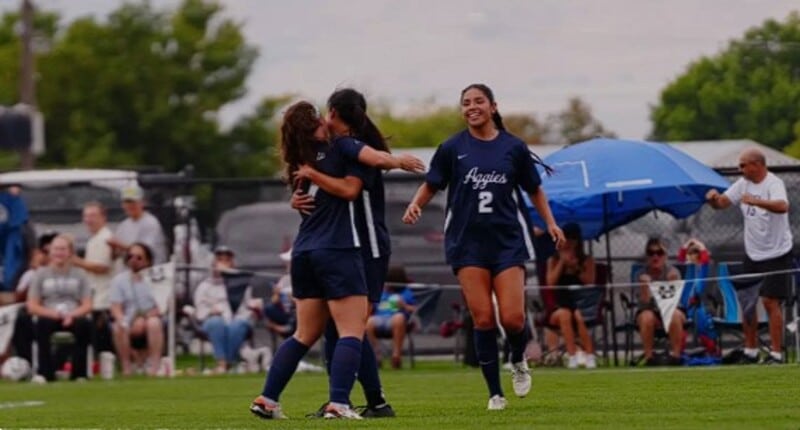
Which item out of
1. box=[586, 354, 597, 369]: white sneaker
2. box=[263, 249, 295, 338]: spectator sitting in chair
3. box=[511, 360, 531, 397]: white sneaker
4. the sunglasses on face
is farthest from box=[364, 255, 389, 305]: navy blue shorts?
box=[263, 249, 295, 338]: spectator sitting in chair

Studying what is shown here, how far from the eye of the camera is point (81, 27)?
191 feet

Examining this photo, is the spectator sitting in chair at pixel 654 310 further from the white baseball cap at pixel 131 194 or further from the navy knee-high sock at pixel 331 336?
the navy knee-high sock at pixel 331 336

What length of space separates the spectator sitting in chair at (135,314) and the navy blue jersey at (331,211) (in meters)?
10.5

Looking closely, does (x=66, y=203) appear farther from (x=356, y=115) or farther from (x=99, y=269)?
(x=356, y=115)

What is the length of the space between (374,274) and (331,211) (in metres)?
0.52

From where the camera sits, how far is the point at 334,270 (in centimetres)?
1204

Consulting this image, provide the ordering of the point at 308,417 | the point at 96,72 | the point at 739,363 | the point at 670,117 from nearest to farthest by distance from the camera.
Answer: the point at 308,417 < the point at 739,363 < the point at 670,117 < the point at 96,72

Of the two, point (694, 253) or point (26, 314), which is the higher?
point (694, 253)

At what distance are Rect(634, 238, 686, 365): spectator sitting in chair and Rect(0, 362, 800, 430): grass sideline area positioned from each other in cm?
130

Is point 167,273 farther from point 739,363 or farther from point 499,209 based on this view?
point 499,209

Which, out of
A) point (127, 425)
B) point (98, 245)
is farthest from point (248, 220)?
point (127, 425)

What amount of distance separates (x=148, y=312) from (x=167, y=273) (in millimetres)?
495

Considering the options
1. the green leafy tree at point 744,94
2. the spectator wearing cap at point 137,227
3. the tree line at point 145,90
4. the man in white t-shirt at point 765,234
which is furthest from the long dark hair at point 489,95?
the tree line at point 145,90

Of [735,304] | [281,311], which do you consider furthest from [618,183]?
[281,311]
